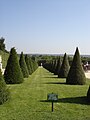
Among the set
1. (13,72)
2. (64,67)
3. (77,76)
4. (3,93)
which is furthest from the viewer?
(64,67)

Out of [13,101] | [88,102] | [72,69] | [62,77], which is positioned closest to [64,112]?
[88,102]

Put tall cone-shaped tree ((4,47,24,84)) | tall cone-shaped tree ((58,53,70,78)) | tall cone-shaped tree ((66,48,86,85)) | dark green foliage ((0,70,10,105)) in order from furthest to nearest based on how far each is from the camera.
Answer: tall cone-shaped tree ((58,53,70,78))
tall cone-shaped tree ((66,48,86,85))
tall cone-shaped tree ((4,47,24,84))
dark green foliage ((0,70,10,105))

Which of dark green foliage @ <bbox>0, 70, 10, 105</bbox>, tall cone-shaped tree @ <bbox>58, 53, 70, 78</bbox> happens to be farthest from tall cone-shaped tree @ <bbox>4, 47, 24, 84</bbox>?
dark green foliage @ <bbox>0, 70, 10, 105</bbox>

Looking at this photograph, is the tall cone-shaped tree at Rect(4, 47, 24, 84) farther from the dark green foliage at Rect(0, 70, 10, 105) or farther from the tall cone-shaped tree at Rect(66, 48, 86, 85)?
the dark green foliage at Rect(0, 70, 10, 105)

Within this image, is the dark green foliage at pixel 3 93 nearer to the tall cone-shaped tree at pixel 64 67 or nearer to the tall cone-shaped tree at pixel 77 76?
the tall cone-shaped tree at pixel 77 76

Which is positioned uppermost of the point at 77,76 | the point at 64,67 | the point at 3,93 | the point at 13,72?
the point at 64,67

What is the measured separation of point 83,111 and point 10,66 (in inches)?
525

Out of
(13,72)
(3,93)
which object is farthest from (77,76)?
(3,93)

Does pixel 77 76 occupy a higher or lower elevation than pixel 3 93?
higher

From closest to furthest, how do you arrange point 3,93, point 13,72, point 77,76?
point 3,93 < point 13,72 < point 77,76

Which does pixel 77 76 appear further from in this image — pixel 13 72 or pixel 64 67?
pixel 64 67

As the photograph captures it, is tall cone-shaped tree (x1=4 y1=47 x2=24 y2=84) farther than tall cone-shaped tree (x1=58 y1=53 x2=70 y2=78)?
No

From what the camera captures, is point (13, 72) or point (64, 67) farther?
point (64, 67)

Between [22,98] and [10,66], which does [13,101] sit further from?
[10,66]
